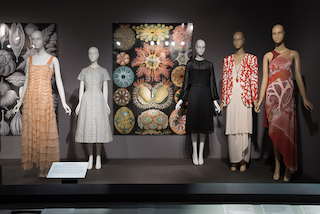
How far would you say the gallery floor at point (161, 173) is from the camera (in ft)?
10.0

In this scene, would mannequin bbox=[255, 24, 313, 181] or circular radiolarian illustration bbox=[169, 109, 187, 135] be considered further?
circular radiolarian illustration bbox=[169, 109, 187, 135]

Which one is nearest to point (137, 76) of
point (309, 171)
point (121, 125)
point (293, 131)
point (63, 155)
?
point (121, 125)

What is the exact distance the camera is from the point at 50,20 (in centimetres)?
423

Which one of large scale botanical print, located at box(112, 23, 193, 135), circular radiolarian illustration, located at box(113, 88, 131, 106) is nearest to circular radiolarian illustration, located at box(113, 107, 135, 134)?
large scale botanical print, located at box(112, 23, 193, 135)

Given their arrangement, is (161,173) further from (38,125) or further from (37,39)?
(37,39)

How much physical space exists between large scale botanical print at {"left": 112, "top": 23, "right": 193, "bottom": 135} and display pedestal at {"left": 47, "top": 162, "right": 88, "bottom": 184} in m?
2.67

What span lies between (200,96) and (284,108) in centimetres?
124

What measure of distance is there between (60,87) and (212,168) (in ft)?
8.75

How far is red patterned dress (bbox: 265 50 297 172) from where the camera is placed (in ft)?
9.70

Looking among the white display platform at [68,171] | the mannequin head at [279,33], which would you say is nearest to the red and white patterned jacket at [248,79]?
the mannequin head at [279,33]

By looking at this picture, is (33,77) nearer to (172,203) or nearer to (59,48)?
(59,48)

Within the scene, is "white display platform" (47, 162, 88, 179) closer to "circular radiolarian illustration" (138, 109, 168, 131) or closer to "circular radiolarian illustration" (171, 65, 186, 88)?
"circular radiolarian illustration" (138, 109, 168, 131)

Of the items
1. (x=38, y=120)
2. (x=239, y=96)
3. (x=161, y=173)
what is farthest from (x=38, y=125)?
(x=239, y=96)

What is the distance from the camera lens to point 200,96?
369 centimetres
